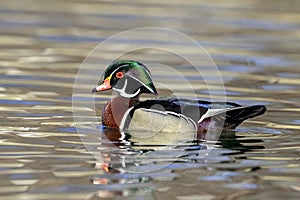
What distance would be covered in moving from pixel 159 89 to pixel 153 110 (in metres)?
2.38

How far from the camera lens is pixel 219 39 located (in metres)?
15.3

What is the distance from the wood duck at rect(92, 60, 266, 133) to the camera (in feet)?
30.8

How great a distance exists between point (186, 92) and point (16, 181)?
4.24m

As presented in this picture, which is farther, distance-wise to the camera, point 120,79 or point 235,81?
point 235,81

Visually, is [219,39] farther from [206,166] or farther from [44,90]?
[206,166]

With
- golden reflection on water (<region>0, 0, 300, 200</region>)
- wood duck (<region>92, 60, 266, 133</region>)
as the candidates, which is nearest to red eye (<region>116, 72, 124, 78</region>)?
wood duck (<region>92, 60, 266, 133</region>)

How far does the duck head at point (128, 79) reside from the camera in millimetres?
9727

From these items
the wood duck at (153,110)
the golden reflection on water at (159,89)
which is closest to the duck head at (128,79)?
the wood duck at (153,110)

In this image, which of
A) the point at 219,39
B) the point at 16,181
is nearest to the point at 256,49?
the point at 219,39

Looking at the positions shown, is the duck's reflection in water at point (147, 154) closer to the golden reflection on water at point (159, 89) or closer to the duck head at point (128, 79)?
the golden reflection on water at point (159, 89)

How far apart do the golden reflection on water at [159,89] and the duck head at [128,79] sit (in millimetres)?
415

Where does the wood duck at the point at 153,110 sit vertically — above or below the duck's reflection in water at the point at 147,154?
above

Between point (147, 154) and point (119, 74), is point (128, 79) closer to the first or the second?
point (119, 74)

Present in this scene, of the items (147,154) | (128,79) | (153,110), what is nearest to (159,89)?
(128,79)
